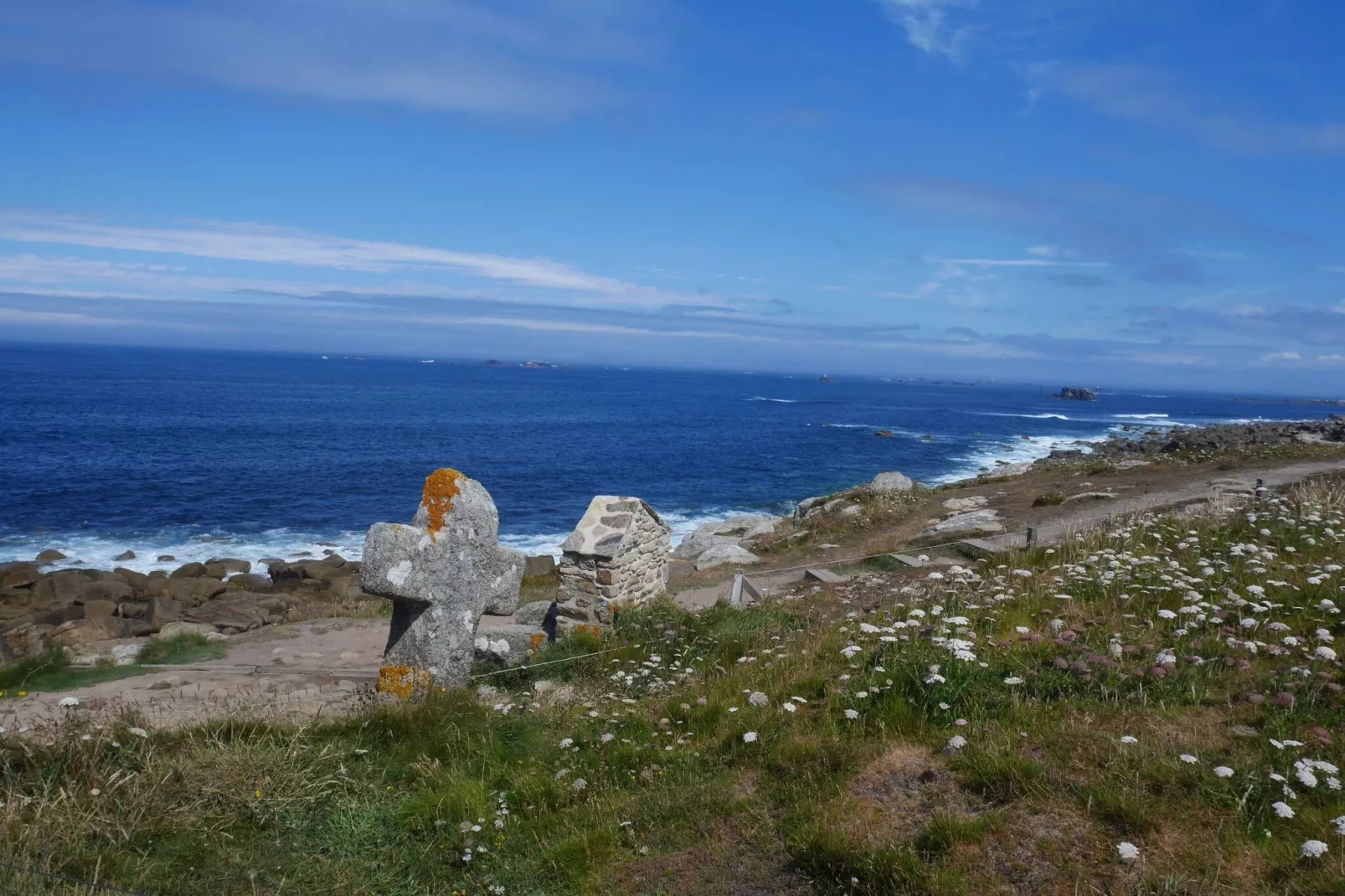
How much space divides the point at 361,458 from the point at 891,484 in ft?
115

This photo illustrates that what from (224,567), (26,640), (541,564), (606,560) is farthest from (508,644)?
(224,567)

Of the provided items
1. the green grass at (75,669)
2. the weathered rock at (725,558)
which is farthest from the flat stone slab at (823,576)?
the green grass at (75,669)

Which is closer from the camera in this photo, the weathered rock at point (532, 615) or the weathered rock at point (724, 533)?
the weathered rock at point (532, 615)

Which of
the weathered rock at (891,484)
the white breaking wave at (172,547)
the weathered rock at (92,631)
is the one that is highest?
the weathered rock at (891,484)

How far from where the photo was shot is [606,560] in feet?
40.8

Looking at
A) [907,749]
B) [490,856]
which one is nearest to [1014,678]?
[907,749]

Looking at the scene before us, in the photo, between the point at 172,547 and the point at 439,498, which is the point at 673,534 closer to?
the point at 172,547

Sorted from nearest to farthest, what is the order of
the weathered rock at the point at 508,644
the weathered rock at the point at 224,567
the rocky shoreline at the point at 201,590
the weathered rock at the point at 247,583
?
the weathered rock at the point at 508,644
the rocky shoreline at the point at 201,590
the weathered rock at the point at 247,583
the weathered rock at the point at 224,567

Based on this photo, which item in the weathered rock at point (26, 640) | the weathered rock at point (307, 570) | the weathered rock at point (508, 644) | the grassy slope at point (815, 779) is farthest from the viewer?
the weathered rock at point (307, 570)

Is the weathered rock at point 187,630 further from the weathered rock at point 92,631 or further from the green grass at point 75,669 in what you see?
the green grass at point 75,669

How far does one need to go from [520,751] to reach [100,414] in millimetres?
75021

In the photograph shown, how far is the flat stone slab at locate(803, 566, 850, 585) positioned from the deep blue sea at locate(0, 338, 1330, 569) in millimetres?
17669

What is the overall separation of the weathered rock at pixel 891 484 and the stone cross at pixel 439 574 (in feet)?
69.2

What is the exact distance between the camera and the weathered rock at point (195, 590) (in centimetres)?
2286
